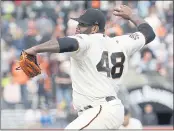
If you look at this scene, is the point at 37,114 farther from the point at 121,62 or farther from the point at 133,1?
the point at 121,62

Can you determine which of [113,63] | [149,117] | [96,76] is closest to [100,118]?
[96,76]

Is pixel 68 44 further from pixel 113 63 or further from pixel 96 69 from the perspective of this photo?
pixel 113 63

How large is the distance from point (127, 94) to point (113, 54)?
6.68 metres

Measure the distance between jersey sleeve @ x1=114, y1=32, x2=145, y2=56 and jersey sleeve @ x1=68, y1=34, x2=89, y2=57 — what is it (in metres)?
0.60

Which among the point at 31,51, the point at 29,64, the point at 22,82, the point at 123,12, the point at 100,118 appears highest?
the point at 123,12

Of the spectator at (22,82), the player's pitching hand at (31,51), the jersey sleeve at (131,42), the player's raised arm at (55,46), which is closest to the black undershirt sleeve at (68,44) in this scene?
the player's raised arm at (55,46)

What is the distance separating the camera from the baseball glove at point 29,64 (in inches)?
191

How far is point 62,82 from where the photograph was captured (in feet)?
39.7

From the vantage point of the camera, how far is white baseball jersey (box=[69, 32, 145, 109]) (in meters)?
5.14

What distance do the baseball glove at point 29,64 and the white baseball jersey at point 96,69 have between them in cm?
34

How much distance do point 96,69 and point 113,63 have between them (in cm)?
20

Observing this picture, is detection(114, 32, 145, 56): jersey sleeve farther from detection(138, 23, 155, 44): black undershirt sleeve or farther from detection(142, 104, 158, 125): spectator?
detection(142, 104, 158, 125): spectator

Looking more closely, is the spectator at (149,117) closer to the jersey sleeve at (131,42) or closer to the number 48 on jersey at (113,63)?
the jersey sleeve at (131,42)

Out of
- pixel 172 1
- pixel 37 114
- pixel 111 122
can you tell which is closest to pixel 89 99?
pixel 111 122
